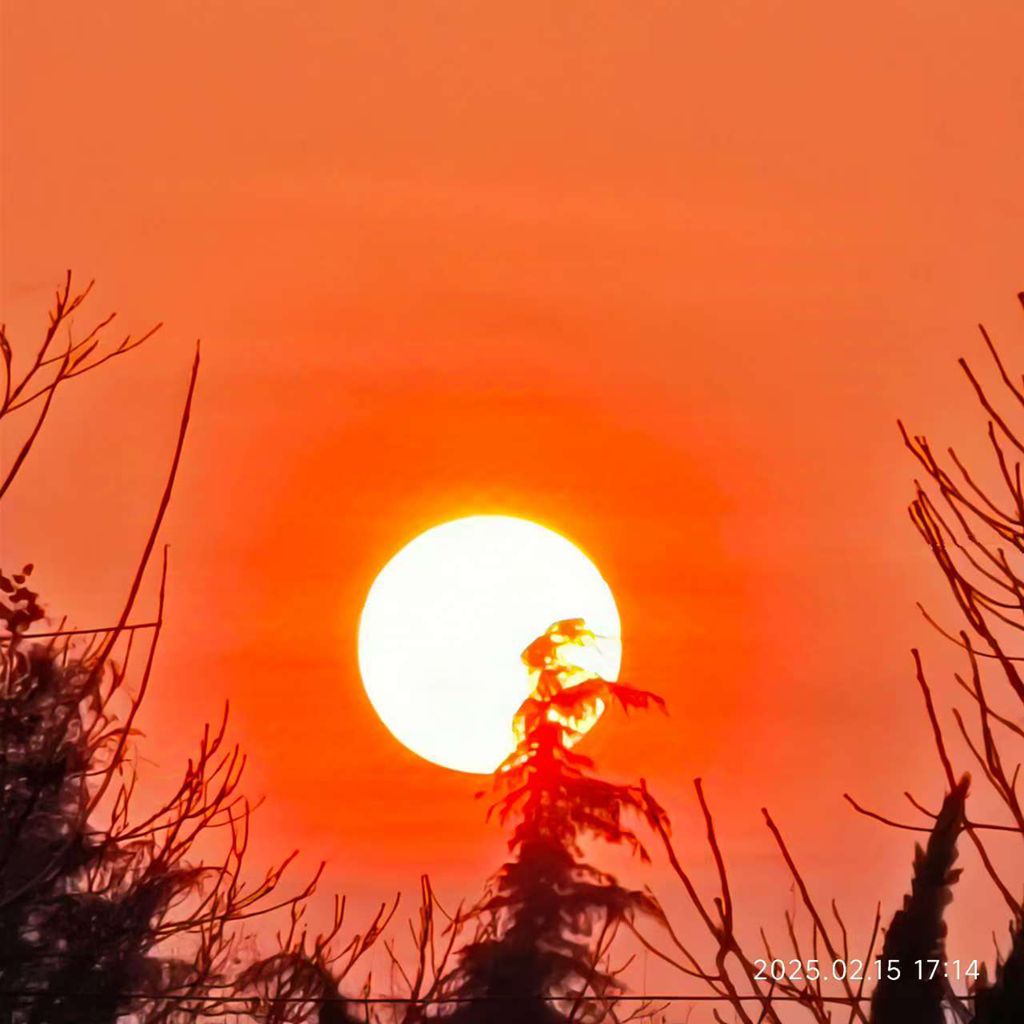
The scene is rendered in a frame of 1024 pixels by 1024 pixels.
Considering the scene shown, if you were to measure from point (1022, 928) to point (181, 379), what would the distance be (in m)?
2.03

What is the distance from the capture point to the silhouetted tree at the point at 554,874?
2.36 meters

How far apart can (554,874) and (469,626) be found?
1.78 feet

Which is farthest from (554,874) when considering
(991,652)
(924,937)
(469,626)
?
(991,652)

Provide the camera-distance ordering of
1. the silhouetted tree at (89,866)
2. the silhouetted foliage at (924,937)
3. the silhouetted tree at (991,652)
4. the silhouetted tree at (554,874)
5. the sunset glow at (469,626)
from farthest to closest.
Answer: the sunset glow at (469,626) → the silhouetted tree at (554,874) → the silhouetted tree at (89,866) → the silhouetted foliage at (924,937) → the silhouetted tree at (991,652)

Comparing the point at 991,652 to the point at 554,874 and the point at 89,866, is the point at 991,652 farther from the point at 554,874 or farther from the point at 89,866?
the point at 89,866

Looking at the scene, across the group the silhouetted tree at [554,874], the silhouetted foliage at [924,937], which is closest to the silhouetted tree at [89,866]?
the silhouetted tree at [554,874]

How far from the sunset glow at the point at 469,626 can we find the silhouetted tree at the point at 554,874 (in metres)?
0.05

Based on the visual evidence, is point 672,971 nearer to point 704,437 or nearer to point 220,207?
point 704,437

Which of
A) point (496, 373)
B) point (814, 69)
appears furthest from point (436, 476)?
point (814, 69)

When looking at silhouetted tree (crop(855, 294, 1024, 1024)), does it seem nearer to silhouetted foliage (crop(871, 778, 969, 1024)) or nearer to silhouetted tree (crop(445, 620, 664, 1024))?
silhouetted foliage (crop(871, 778, 969, 1024))

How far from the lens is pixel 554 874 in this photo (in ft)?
8.25

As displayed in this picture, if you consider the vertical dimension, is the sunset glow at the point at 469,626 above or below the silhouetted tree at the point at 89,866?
above

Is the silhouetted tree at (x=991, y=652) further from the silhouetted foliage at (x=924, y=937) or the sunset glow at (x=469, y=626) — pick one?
the sunset glow at (x=469, y=626)

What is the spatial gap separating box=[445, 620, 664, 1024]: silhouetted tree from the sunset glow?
46 mm
